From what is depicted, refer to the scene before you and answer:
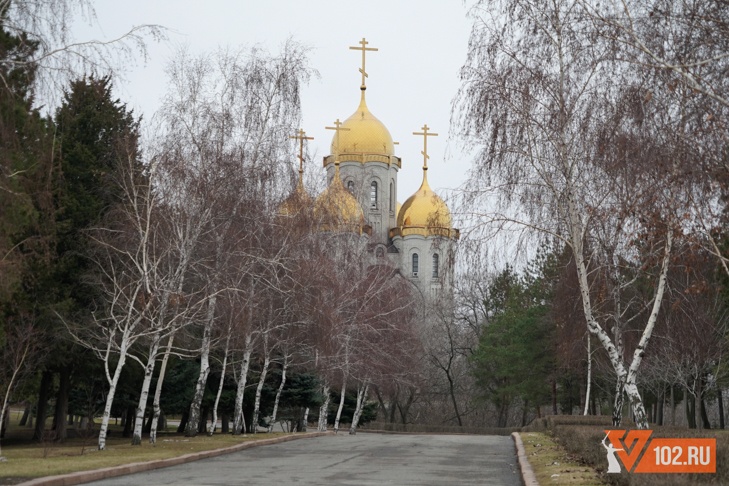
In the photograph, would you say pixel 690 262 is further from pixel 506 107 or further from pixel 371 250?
pixel 371 250

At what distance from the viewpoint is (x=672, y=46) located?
13852mm

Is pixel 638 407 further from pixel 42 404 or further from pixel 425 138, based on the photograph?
pixel 425 138

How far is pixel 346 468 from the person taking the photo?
16.5 meters

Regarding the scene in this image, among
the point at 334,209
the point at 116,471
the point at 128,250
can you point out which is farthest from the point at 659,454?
the point at 334,209

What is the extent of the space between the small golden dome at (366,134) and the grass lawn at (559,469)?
68851mm

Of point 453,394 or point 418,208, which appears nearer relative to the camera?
point 453,394

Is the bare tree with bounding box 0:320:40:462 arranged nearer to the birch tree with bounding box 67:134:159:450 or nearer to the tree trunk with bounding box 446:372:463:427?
the birch tree with bounding box 67:134:159:450

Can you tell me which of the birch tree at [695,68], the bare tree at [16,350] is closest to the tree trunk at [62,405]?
the bare tree at [16,350]

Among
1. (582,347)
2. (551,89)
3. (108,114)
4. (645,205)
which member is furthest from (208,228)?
(582,347)

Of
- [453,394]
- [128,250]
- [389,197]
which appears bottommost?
[453,394]

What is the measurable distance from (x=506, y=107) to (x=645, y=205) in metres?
4.61

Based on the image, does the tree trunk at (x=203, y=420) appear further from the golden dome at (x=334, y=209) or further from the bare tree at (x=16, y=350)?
the bare tree at (x=16, y=350)

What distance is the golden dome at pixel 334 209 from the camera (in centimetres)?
3219

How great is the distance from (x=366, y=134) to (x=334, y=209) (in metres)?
55.1
